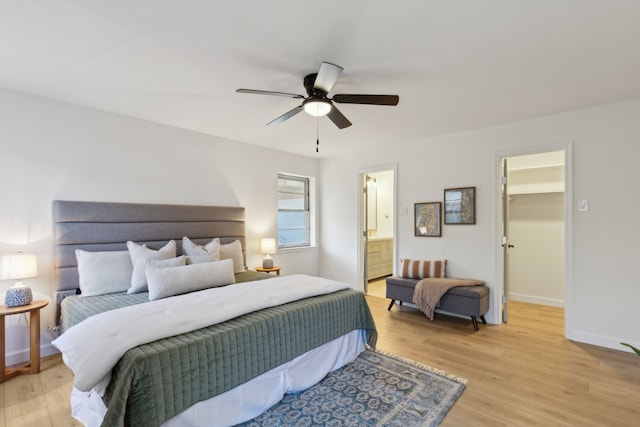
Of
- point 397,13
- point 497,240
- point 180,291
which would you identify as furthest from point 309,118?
point 497,240

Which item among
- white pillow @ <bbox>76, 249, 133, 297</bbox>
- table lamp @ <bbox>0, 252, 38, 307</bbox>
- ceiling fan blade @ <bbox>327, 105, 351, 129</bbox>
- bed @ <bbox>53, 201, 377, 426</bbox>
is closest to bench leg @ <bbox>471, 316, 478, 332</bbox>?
bed @ <bbox>53, 201, 377, 426</bbox>

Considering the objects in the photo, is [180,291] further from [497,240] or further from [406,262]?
[497,240]

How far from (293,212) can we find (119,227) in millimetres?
2850

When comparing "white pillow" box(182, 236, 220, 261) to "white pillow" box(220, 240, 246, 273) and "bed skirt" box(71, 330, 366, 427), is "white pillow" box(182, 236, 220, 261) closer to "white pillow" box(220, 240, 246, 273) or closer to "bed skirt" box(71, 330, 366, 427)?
"white pillow" box(220, 240, 246, 273)

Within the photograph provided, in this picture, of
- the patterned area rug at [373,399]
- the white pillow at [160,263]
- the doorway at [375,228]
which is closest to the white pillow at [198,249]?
the white pillow at [160,263]

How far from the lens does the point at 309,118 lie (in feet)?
11.6

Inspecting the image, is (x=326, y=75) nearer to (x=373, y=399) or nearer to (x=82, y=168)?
(x=373, y=399)

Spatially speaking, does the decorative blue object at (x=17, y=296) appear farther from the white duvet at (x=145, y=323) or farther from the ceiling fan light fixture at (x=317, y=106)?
the ceiling fan light fixture at (x=317, y=106)

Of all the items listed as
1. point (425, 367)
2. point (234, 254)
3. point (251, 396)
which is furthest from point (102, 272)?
point (425, 367)

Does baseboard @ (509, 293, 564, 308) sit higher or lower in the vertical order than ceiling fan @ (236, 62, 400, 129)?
lower

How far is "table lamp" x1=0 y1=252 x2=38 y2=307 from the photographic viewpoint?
8.28ft

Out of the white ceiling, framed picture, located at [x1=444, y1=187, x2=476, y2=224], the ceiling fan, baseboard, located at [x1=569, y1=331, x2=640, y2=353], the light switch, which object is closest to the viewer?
the white ceiling

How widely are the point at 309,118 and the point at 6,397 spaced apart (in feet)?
11.6

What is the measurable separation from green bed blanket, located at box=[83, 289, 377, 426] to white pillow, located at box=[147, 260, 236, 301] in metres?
0.94
